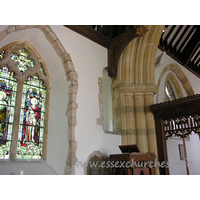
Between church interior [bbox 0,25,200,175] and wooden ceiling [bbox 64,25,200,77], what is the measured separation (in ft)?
0.10

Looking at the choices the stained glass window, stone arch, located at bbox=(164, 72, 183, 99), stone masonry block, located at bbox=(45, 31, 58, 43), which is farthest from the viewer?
stone arch, located at bbox=(164, 72, 183, 99)

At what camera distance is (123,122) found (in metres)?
5.84

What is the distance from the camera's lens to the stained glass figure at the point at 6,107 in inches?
176

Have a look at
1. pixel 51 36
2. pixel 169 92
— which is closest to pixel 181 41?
pixel 169 92

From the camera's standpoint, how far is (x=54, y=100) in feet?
17.6

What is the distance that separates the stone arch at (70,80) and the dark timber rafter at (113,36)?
0.77 metres

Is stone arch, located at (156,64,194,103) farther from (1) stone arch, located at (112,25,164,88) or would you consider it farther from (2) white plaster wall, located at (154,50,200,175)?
(1) stone arch, located at (112,25,164,88)

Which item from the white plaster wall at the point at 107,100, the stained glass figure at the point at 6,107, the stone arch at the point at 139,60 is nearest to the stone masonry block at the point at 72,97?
the stained glass figure at the point at 6,107

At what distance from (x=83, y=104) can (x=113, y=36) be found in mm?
2557

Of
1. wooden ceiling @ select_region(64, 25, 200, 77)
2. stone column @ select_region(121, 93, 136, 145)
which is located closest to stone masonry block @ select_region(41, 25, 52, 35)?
wooden ceiling @ select_region(64, 25, 200, 77)

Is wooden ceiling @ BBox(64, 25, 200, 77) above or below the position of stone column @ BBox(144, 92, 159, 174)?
above

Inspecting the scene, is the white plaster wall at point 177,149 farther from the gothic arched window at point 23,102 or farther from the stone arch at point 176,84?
the gothic arched window at point 23,102

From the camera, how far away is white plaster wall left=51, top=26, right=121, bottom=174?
4.90 meters
